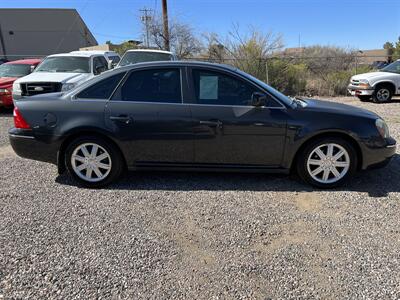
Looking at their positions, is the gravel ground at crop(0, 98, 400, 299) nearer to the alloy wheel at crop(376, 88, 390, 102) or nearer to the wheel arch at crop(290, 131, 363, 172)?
the wheel arch at crop(290, 131, 363, 172)

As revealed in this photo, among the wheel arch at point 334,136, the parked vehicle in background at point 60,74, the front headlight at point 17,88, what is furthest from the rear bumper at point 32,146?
the front headlight at point 17,88

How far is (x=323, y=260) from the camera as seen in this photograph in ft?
9.45

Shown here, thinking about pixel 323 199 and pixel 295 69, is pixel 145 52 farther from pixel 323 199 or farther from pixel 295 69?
pixel 323 199

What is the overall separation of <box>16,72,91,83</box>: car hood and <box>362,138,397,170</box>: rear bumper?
7.34 meters

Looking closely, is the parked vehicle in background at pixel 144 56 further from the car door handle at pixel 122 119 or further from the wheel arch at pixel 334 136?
the wheel arch at pixel 334 136

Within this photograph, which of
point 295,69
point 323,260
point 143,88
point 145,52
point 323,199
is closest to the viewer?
point 323,260

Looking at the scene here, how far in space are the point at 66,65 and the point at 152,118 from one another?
7013mm

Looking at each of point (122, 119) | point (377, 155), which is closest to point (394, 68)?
point (377, 155)

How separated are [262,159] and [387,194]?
5.14 feet

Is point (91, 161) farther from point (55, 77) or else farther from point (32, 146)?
point (55, 77)

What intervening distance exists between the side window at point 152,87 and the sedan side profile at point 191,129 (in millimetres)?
13

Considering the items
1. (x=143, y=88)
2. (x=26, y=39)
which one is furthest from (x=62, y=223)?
(x=26, y=39)

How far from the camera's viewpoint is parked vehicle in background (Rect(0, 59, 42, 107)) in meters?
10.0

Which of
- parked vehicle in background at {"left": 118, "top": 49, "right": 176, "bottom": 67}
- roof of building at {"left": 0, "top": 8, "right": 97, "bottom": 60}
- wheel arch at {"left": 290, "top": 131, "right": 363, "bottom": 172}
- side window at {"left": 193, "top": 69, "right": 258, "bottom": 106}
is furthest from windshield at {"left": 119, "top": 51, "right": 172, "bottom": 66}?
roof of building at {"left": 0, "top": 8, "right": 97, "bottom": 60}
